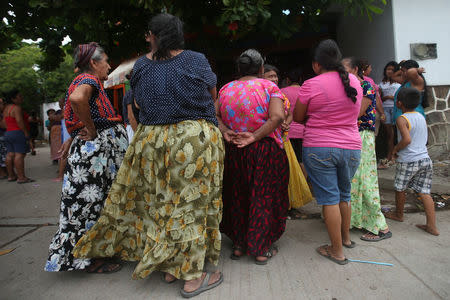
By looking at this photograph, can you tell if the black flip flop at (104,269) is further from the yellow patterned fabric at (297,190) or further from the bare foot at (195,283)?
the yellow patterned fabric at (297,190)

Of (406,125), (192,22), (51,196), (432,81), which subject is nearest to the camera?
(406,125)

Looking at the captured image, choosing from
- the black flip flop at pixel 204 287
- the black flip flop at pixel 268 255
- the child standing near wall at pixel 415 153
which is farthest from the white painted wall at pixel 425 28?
the black flip flop at pixel 204 287

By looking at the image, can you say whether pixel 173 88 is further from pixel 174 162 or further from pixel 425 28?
pixel 425 28

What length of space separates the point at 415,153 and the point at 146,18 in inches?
165

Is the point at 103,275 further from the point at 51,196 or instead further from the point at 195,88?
the point at 51,196

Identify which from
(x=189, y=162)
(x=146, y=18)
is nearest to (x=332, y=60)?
(x=189, y=162)

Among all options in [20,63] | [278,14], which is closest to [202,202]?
[278,14]

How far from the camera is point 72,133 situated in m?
2.46

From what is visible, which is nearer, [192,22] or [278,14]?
[278,14]

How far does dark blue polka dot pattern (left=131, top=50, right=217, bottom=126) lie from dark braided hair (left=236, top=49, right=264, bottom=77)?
45 cm

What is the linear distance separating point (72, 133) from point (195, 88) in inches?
43.3

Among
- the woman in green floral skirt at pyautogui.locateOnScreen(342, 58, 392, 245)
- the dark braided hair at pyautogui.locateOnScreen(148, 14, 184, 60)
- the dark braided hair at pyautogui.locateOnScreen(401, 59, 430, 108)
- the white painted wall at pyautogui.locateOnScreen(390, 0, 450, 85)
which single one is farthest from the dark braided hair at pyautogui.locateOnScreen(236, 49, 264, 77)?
the white painted wall at pyautogui.locateOnScreen(390, 0, 450, 85)

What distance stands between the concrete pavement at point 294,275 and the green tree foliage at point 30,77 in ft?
61.7

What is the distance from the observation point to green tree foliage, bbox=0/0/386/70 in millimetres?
3494
